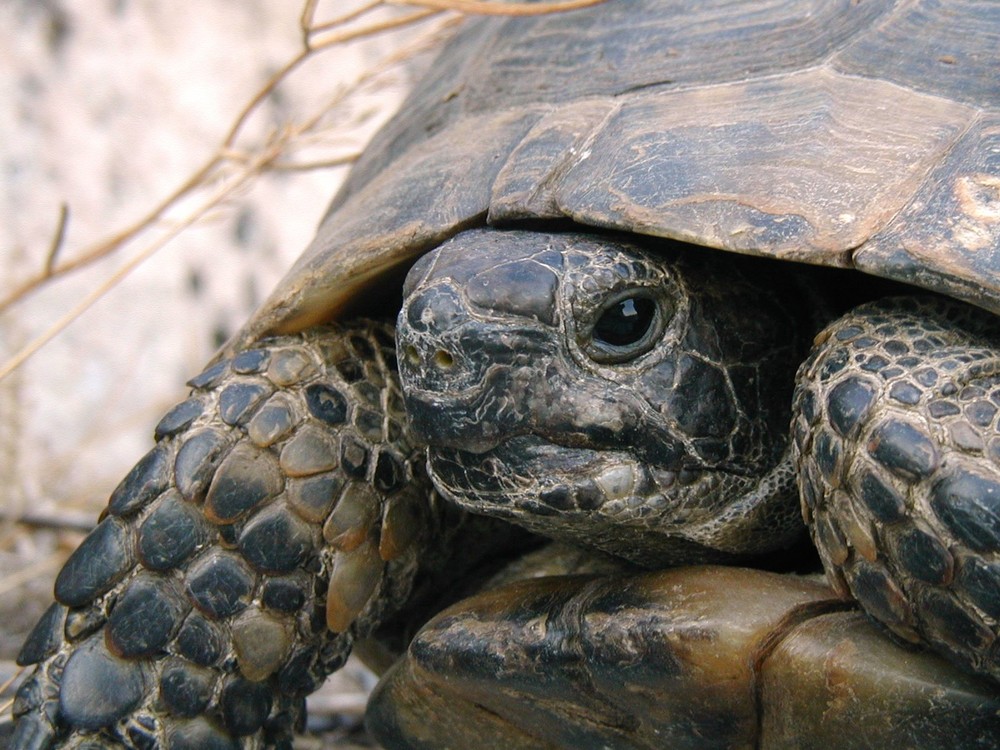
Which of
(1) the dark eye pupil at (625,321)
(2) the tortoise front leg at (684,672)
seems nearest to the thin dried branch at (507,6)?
(1) the dark eye pupil at (625,321)

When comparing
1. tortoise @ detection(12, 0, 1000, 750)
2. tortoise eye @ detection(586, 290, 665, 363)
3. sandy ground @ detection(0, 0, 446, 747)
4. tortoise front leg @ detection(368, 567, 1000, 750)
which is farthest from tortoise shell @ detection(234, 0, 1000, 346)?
sandy ground @ detection(0, 0, 446, 747)

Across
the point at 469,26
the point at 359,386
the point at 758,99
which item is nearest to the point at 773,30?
the point at 758,99

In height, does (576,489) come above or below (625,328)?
below

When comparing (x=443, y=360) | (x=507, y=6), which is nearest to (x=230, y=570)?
(x=443, y=360)

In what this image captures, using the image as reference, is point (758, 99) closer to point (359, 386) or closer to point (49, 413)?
point (359, 386)

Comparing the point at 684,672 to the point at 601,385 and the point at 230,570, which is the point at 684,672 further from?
the point at 230,570

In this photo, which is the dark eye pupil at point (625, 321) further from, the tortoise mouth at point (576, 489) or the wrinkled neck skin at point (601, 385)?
the tortoise mouth at point (576, 489)
